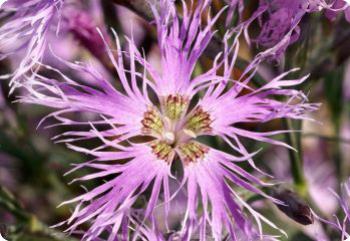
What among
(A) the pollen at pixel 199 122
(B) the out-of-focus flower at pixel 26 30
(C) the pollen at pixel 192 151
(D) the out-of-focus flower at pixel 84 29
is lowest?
(C) the pollen at pixel 192 151

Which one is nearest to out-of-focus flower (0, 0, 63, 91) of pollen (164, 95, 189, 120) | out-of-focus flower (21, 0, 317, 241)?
out-of-focus flower (21, 0, 317, 241)

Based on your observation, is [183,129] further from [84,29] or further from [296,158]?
[84,29]

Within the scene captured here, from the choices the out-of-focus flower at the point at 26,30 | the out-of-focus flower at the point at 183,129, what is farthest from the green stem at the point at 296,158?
the out-of-focus flower at the point at 26,30

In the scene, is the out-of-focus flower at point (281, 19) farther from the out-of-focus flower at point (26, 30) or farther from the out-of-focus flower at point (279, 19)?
the out-of-focus flower at point (26, 30)

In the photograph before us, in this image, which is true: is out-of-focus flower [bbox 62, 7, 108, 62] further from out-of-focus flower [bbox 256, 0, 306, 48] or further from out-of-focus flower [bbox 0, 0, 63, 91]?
out-of-focus flower [bbox 256, 0, 306, 48]

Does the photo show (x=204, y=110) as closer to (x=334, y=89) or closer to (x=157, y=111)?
(x=157, y=111)

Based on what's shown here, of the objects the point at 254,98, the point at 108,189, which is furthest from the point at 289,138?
the point at 108,189
